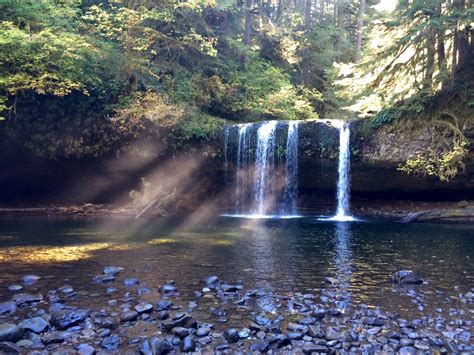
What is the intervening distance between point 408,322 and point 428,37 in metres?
15.3

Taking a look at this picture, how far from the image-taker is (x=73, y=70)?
19.3 m

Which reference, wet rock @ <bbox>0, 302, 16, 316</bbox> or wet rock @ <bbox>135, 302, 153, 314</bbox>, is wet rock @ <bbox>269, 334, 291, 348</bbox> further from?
wet rock @ <bbox>0, 302, 16, 316</bbox>

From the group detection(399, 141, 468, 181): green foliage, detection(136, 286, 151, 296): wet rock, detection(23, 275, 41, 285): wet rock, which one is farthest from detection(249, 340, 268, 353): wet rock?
detection(399, 141, 468, 181): green foliage

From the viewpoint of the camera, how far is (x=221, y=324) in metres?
6.22

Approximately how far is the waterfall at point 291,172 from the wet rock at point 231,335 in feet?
51.3

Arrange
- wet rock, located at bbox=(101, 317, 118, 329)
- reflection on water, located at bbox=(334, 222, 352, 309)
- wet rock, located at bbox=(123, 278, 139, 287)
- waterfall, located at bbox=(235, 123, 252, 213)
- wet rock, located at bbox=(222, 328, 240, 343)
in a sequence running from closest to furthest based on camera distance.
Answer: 1. wet rock, located at bbox=(222, 328, 240, 343)
2. wet rock, located at bbox=(101, 317, 118, 329)
3. reflection on water, located at bbox=(334, 222, 352, 309)
4. wet rock, located at bbox=(123, 278, 139, 287)
5. waterfall, located at bbox=(235, 123, 252, 213)

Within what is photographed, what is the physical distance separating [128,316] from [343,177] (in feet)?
53.3

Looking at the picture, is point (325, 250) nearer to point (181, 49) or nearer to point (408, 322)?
point (408, 322)

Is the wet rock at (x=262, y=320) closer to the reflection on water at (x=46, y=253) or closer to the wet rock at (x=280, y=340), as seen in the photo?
the wet rock at (x=280, y=340)

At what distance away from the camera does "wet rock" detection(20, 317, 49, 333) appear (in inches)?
231

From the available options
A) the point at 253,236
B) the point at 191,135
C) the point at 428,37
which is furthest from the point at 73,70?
the point at 428,37

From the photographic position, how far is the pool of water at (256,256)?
8094mm

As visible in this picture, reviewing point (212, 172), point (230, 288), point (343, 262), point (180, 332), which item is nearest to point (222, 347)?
point (180, 332)

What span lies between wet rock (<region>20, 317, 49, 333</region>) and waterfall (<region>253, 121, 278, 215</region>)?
16101 mm
